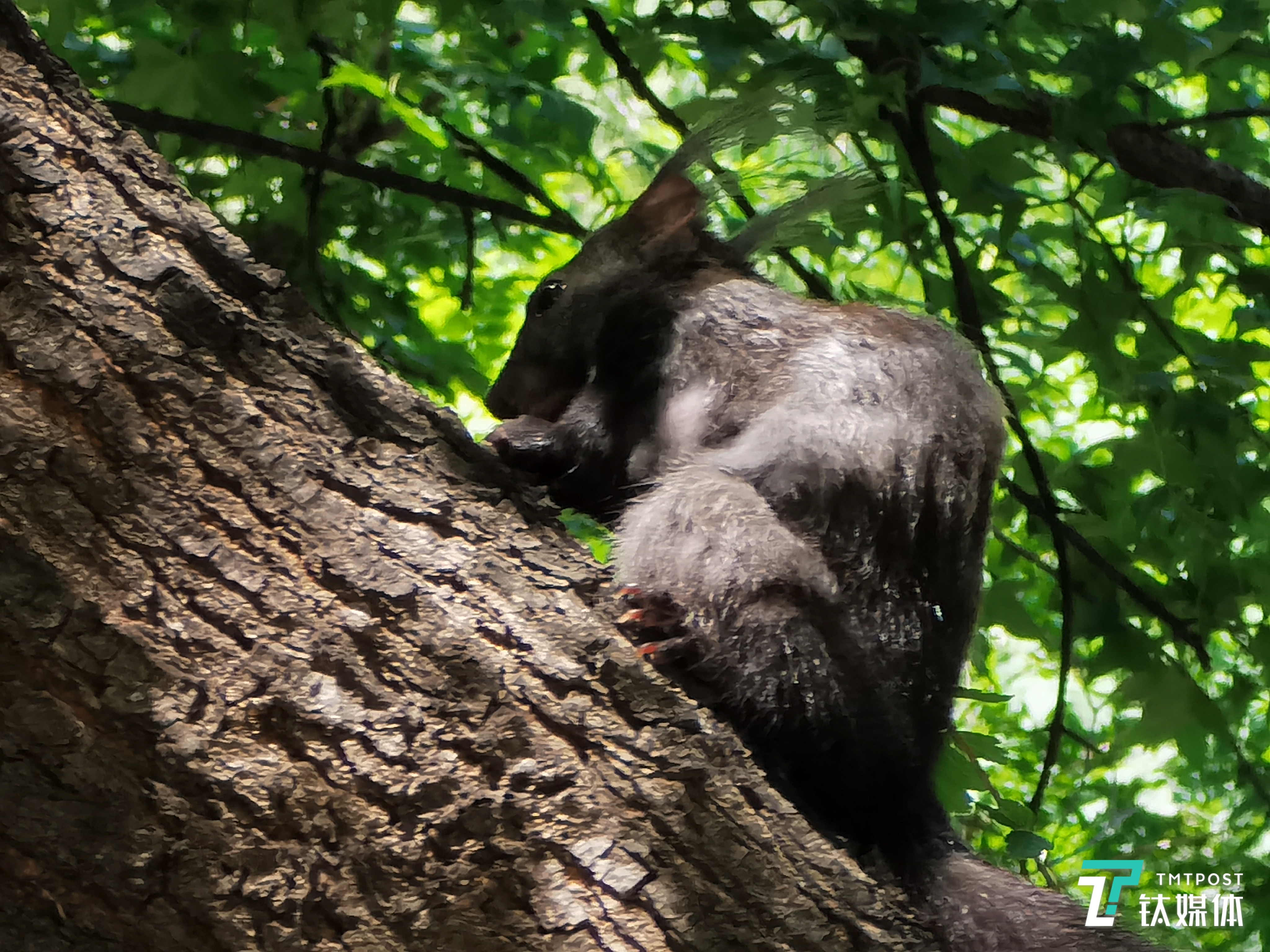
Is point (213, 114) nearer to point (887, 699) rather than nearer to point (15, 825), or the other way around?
point (15, 825)

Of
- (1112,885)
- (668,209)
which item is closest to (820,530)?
(1112,885)

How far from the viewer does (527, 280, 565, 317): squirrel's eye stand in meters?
2.24

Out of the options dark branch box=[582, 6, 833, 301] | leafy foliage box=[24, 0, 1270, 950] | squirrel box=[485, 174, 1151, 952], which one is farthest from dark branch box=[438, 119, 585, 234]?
squirrel box=[485, 174, 1151, 952]

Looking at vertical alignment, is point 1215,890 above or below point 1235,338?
below

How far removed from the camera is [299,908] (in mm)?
985

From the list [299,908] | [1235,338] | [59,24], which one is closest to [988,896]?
[299,908]

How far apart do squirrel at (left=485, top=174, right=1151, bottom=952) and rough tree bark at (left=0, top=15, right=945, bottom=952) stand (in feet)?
0.59

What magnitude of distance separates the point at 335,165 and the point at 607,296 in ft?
1.91

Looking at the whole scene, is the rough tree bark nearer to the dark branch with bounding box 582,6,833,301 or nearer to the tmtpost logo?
the tmtpost logo

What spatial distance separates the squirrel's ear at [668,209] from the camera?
7.03 feet

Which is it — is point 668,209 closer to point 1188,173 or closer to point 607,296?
point 607,296

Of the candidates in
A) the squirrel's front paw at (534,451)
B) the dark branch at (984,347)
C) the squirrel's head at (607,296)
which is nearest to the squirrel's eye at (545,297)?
the squirrel's head at (607,296)

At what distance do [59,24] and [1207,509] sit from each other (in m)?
2.25

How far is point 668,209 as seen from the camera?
84.7 inches
